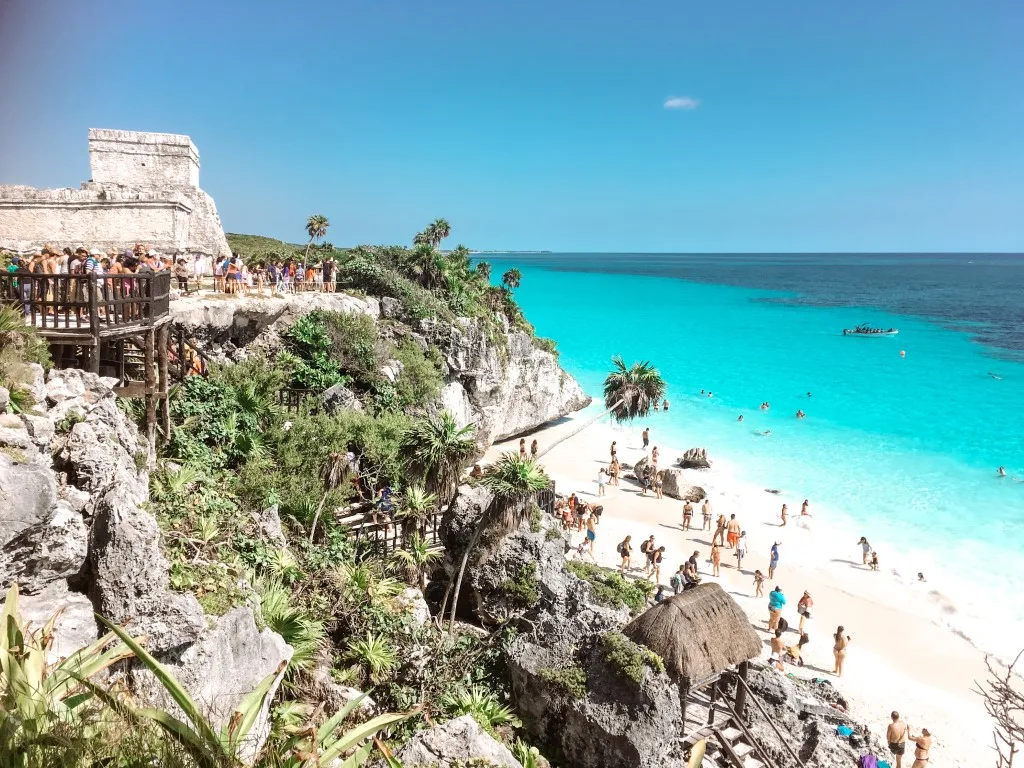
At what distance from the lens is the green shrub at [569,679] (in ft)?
34.4

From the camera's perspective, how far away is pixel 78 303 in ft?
32.7

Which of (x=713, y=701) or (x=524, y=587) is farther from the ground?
(x=524, y=587)

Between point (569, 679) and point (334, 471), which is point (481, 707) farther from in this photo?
point (334, 471)

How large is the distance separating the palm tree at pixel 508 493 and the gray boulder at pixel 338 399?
22.6ft

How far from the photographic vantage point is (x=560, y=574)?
13.4 metres

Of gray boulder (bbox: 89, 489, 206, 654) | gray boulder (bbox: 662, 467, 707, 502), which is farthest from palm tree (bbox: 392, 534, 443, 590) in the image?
gray boulder (bbox: 662, 467, 707, 502)

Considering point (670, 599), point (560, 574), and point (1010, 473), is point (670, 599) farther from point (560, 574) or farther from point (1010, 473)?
point (1010, 473)

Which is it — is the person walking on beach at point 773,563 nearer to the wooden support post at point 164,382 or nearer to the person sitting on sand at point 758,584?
the person sitting on sand at point 758,584

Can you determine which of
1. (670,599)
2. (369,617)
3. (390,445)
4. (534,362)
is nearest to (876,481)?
(534,362)

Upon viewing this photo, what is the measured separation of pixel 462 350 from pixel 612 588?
1393 cm

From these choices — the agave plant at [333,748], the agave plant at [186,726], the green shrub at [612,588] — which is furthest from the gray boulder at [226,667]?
the green shrub at [612,588]

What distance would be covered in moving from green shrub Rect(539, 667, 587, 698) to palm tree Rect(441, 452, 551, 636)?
2751 mm

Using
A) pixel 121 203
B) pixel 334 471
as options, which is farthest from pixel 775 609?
pixel 121 203

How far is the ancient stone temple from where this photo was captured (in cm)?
1966
